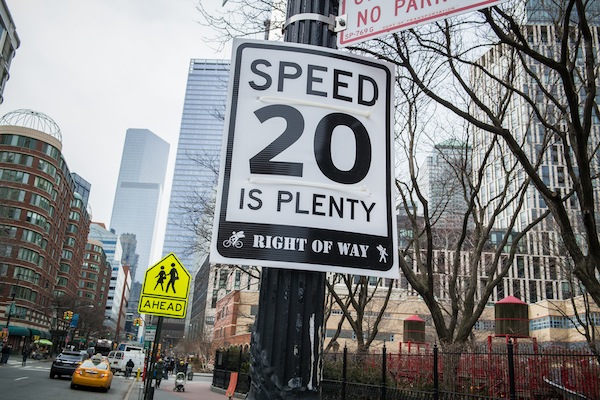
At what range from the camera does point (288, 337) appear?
2066mm

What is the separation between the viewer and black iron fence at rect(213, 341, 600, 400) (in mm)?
10109

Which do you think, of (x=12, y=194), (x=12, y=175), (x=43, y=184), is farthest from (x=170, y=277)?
(x=43, y=184)

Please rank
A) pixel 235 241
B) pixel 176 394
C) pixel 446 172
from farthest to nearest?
pixel 176 394 < pixel 446 172 < pixel 235 241

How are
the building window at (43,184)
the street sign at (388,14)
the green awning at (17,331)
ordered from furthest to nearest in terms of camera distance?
the building window at (43,184), the green awning at (17,331), the street sign at (388,14)

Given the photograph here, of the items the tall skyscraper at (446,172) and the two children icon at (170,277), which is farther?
the tall skyscraper at (446,172)

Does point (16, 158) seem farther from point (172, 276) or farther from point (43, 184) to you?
point (172, 276)

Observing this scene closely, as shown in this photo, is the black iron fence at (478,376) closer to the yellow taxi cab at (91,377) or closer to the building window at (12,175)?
the yellow taxi cab at (91,377)

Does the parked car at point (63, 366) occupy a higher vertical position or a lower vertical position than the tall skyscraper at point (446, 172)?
lower

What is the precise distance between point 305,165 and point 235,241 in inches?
17.1

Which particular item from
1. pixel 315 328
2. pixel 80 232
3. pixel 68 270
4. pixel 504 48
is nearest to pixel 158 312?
pixel 315 328

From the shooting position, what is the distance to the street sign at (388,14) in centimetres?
219

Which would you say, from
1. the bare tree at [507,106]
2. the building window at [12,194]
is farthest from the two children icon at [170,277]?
the building window at [12,194]

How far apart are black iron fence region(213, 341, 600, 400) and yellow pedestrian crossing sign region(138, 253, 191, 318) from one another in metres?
4.93

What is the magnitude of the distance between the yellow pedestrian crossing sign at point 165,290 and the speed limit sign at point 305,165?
8.45 meters
